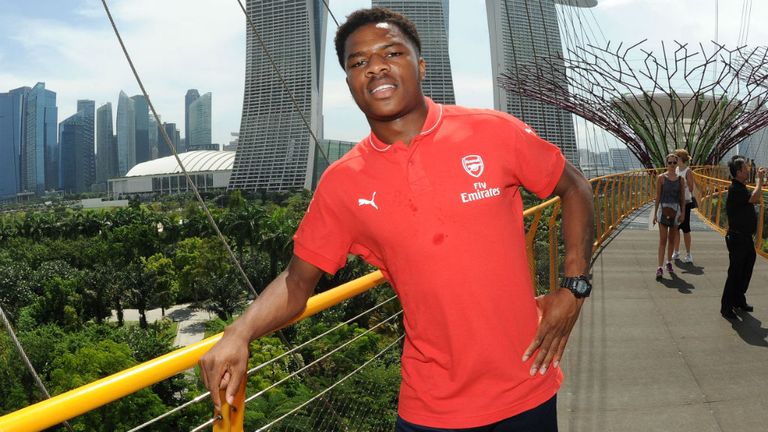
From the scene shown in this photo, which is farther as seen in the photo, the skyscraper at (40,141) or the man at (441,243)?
the skyscraper at (40,141)

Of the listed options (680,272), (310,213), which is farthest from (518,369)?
(680,272)

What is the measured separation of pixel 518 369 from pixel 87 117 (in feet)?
669

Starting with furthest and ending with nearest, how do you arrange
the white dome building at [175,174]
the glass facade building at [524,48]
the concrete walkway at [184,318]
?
the white dome building at [175,174] → the concrete walkway at [184,318] → the glass facade building at [524,48]

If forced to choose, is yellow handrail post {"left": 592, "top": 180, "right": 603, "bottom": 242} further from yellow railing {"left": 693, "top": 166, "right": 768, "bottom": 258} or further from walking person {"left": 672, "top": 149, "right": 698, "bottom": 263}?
yellow railing {"left": 693, "top": 166, "right": 768, "bottom": 258}

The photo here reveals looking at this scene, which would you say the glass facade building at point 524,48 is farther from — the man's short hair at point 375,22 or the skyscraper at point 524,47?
the man's short hair at point 375,22

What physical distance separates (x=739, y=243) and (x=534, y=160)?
15.3 ft

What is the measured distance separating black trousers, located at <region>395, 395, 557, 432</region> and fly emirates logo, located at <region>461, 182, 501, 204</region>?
44cm

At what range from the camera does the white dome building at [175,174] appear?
430 ft

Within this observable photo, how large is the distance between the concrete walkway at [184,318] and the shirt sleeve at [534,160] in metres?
42.5

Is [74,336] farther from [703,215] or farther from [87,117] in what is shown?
[87,117]

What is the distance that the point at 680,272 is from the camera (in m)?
7.11

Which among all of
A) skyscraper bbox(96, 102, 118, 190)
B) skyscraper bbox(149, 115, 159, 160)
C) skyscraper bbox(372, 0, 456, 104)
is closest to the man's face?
skyscraper bbox(372, 0, 456, 104)

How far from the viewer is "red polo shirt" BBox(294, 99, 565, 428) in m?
1.36

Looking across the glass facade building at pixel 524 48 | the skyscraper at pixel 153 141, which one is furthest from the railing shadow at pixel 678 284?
the skyscraper at pixel 153 141
